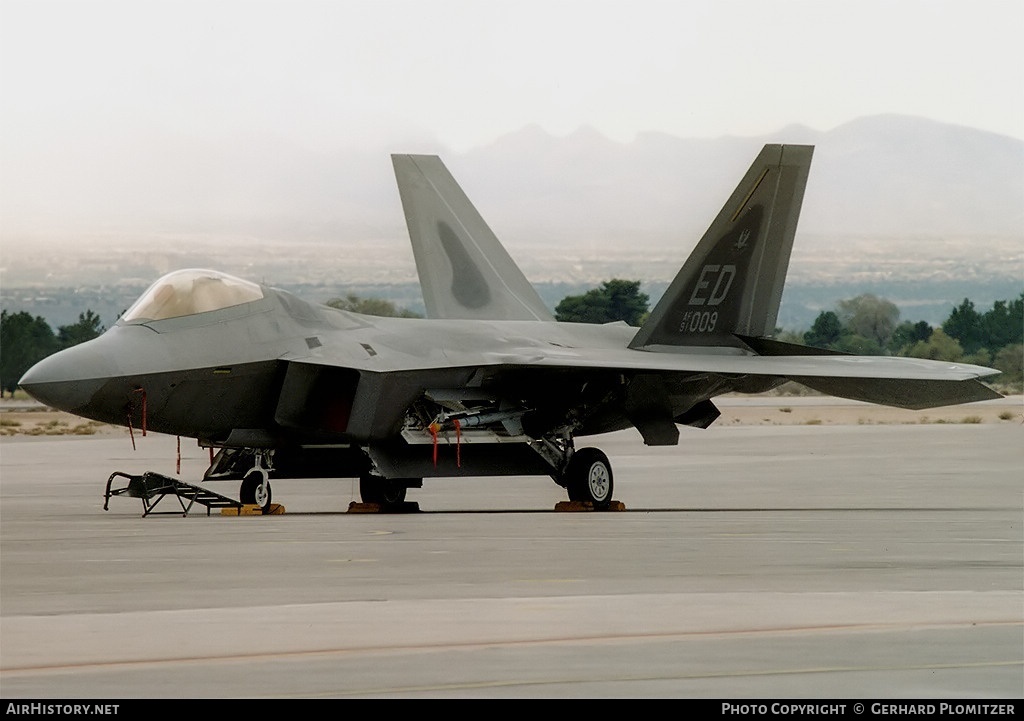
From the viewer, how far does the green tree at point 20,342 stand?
40.9m

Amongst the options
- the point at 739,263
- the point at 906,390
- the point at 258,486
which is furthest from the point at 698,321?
the point at 258,486

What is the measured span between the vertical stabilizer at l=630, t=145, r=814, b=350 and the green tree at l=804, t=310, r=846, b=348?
57.0ft

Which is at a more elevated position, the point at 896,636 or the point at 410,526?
the point at 896,636

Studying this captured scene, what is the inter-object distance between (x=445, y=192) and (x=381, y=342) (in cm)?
612

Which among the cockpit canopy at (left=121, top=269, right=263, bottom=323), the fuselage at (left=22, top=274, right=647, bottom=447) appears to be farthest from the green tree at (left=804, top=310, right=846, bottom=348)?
the cockpit canopy at (left=121, top=269, right=263, bottom=323)

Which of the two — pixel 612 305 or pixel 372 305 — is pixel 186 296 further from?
pixel 612 305

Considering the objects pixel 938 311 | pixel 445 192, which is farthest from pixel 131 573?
pixel 938 311

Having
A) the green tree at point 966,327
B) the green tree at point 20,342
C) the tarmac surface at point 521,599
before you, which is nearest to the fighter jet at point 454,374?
the tarmac surface at point 521,599

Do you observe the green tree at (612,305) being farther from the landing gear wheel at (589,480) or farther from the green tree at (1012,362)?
the landing gear wheel at (589,480)

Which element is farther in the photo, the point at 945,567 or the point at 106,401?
the point at 106,401

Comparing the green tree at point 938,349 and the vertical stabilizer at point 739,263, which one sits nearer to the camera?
the vertical stabilizer at point 739,263

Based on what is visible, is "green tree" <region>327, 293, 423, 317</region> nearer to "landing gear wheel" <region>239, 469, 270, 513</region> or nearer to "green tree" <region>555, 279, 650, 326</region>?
"landing gear wheel" <region>239, 469, 270, 513</region>

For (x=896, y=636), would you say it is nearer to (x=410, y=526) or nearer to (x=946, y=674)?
(x=946, y=674)

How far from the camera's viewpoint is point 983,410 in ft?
177
